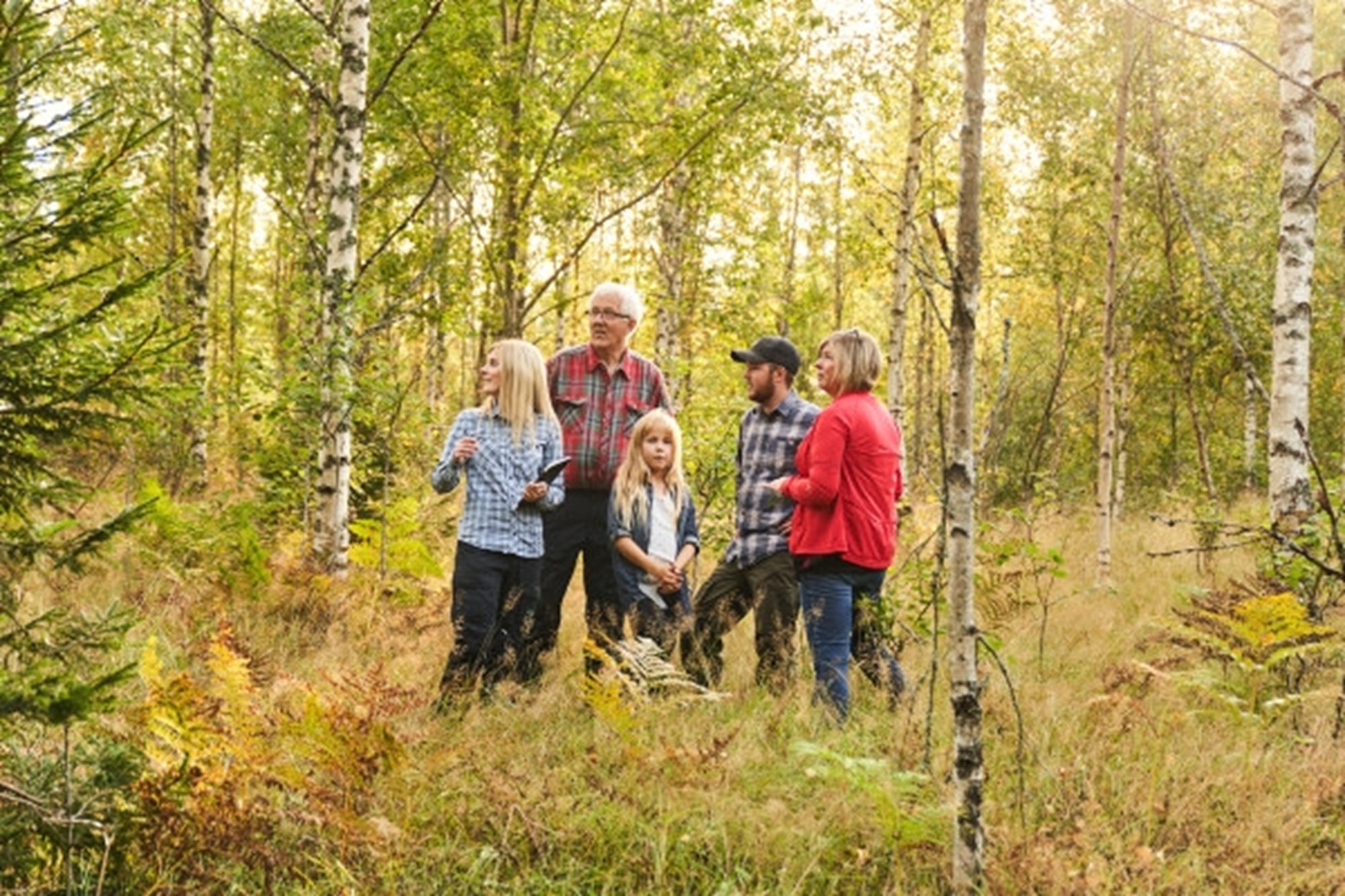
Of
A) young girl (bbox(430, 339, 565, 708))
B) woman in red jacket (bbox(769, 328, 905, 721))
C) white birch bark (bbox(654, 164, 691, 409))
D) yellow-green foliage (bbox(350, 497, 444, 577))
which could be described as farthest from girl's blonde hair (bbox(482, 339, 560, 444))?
white birch bark (bbox(654, 164, 691, 409))

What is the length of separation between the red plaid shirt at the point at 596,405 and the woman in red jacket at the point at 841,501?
96 centimetres

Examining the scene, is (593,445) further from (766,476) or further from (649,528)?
(766,476)

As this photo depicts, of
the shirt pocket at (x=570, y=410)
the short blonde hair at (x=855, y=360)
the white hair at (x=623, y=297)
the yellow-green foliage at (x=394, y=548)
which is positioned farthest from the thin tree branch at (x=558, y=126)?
the short blonde hair at (x=855, y=360)

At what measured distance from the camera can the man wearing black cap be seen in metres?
5.13

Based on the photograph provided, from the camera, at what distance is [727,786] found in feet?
11.9

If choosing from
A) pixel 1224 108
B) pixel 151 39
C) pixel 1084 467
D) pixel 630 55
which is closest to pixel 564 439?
pixel 630 55

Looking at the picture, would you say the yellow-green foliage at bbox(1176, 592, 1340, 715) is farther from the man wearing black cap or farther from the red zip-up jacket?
the man wearing black cap

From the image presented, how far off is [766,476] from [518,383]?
140cm

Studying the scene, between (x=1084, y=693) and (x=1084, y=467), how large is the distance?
25.5m

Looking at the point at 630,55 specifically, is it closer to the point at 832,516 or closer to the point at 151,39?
the point at 832,516

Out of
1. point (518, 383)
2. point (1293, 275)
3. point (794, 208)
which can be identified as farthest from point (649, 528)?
point (794, 208)

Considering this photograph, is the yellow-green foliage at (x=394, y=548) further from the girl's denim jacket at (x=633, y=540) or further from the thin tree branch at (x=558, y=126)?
the thin tree branch at (x=558, y=126)

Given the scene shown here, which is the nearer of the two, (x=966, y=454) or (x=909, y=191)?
(x=966, y=454)

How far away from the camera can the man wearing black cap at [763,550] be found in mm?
5129
